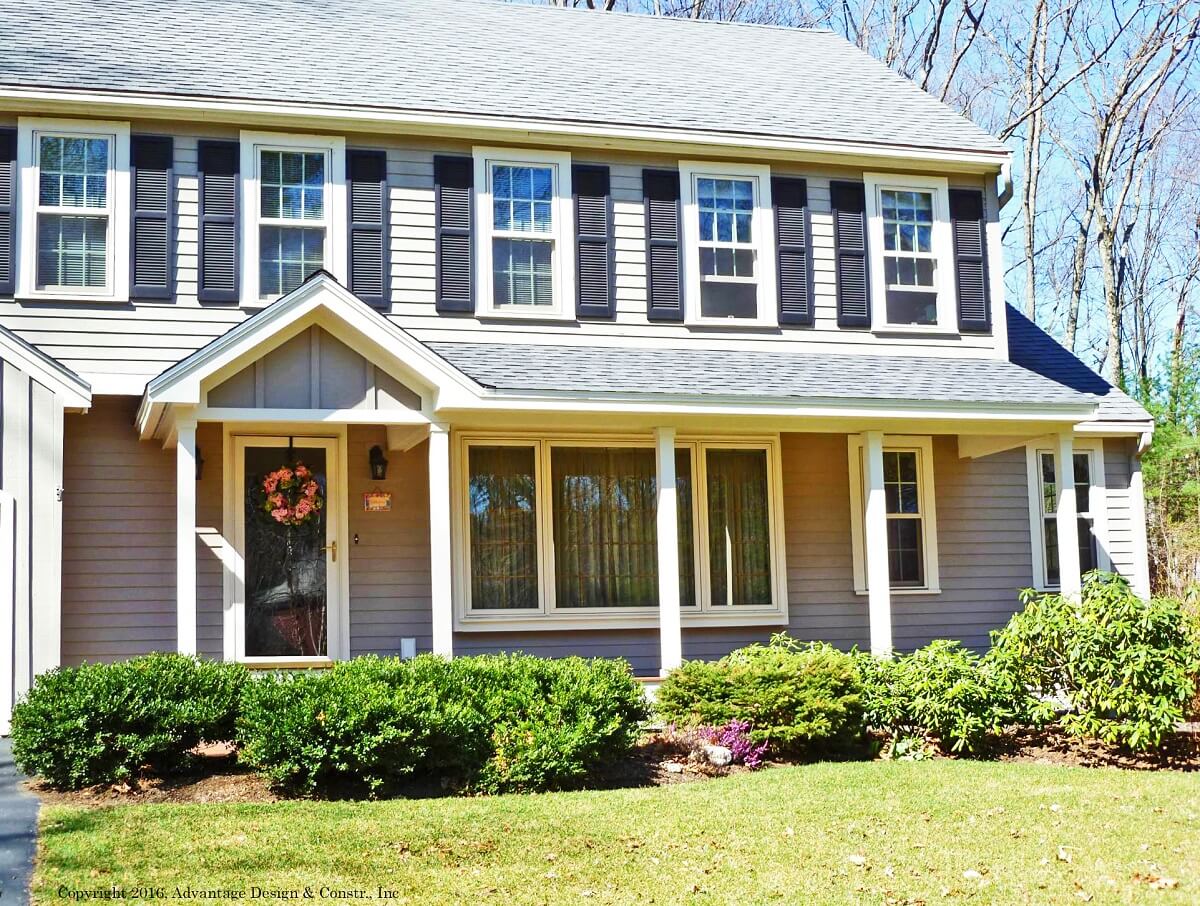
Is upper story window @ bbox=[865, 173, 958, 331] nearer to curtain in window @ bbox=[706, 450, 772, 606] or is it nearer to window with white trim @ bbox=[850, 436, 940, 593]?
window with white trim @ bbox=[850, 436, 940, 593]

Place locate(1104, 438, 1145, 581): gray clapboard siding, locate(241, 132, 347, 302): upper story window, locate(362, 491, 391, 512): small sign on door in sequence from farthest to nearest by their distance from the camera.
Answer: locate(1104, 438, 1145, 581): gray clapboard siding
locate(362, 491, 391, 512): small sign on door
locate(241, 132, 347, 302): upper story window

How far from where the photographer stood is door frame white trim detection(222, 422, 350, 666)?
11.7 metres

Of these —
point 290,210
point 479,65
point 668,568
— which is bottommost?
point 668,568

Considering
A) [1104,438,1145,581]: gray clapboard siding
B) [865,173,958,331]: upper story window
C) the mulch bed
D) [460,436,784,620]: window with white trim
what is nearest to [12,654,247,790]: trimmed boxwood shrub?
the mulch bed

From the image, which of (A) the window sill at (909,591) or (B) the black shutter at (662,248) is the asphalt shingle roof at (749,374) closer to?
(B) the black shutter at (662,248)

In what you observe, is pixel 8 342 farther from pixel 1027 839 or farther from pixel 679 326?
pixel 1027 839

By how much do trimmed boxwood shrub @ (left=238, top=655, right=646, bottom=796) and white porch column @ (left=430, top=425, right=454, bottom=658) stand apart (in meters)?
1.32

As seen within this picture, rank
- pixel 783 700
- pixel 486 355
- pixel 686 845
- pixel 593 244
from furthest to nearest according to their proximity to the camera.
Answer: pixel 593 244
pixel 486 355
pixel 783 700
pixel 686 845

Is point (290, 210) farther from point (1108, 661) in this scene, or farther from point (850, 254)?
point (1108, 661)

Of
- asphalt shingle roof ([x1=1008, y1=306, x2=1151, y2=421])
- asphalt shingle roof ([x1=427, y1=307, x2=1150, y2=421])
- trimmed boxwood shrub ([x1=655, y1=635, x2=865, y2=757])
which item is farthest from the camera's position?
asphalt shingle roof ([x1=1008, y1=306, x2=1151, y2=421])

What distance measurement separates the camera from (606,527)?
12.9m

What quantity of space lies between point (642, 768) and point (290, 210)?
620 cm

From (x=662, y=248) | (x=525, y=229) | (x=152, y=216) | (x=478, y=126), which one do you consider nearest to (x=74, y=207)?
(x=152, y=216)

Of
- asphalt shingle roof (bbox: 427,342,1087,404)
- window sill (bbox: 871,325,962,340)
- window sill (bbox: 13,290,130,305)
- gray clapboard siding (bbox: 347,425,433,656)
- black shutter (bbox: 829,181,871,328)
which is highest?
black shutter (bbox: 829,181,871,328)
